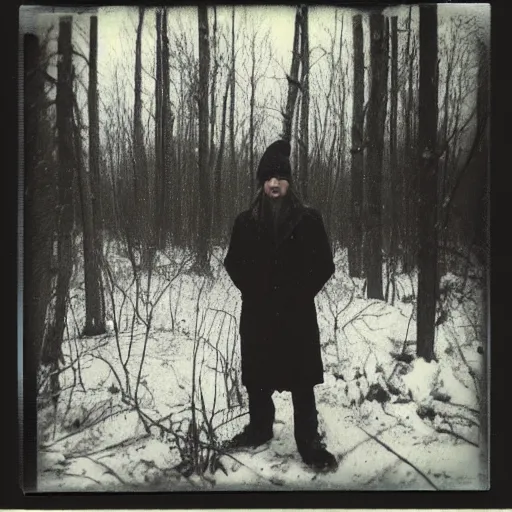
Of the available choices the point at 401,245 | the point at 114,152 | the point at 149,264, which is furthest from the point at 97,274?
the point at 401,245

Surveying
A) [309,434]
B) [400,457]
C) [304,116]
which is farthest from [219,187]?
[400,457]

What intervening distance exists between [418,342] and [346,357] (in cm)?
46

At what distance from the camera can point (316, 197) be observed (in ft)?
15.9

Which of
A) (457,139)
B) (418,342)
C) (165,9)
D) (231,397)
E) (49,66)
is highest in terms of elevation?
(165,9)

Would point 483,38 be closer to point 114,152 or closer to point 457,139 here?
point 457,139

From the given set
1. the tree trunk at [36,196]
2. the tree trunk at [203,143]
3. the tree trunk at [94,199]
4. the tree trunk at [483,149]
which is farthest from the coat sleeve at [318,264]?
the tree trunk at [36,196]

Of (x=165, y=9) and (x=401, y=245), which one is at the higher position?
(x=165, y=9)

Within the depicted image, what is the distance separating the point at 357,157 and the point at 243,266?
3.24ft

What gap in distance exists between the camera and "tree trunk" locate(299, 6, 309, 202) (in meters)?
4.80

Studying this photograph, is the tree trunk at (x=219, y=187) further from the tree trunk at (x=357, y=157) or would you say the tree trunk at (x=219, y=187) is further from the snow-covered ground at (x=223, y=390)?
the tree trunk at (x=357, y=157)

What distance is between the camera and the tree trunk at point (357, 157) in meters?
4.82

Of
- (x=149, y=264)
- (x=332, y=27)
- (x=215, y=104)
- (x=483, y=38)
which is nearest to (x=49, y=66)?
(x=215, y=104)

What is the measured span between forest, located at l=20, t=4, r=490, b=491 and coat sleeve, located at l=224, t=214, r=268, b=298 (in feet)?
0.21

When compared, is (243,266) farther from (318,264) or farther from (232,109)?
(232,109)
